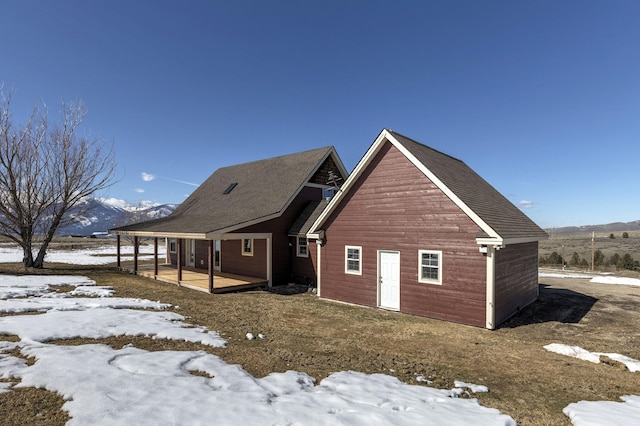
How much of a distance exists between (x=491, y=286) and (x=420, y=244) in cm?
249

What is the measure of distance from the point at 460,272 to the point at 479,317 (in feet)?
4.67

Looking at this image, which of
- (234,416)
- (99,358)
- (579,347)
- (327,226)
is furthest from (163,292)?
(579,347)

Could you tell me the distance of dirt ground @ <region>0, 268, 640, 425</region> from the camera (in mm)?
5609

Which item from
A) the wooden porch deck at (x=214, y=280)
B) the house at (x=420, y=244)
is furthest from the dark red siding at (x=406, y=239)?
the wooden porch deck at (x=214, y=280)

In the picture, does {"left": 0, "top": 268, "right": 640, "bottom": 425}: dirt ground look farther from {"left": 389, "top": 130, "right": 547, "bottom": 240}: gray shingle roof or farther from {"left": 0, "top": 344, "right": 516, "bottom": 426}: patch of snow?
{"left": 389, "top": 130, "right": 547, "bottom": 240}: gray shingle roof

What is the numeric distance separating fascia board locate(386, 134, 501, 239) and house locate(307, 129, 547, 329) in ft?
0.10

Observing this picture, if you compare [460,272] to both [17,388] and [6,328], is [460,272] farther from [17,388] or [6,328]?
[6,328]

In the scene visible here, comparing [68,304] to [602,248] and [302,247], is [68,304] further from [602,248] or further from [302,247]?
[602,248]

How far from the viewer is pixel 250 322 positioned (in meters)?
10.0

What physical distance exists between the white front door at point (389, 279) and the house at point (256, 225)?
196 inches

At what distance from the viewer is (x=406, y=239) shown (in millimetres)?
A: 11695

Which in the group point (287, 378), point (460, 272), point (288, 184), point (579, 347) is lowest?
point (579, 347)

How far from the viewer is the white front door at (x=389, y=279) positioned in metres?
12.0

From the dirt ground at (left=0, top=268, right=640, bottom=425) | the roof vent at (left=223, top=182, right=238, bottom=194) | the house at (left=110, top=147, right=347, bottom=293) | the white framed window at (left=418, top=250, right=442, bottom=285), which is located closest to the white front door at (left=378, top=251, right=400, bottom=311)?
the dirt ground at (left=0, top=268, right=640, bottom=425)
